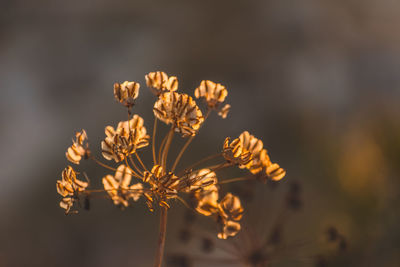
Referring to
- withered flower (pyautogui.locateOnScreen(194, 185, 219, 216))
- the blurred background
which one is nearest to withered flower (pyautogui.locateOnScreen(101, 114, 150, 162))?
withered flower (pyautogui.locateOnScreen(194, 185, 219, 216))

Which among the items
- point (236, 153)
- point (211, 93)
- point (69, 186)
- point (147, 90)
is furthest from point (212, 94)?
point (147, 90)

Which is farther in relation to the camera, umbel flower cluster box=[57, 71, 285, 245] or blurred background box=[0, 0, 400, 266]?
blurred background box=[0, 0, 400, 266]

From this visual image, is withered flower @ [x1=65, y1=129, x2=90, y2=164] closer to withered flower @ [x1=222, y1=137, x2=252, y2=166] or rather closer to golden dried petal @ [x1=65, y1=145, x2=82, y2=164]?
golden dried petal @ [x1=65, y1=145, x2=82, y2=164]

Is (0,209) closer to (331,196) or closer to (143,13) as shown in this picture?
(143,13)

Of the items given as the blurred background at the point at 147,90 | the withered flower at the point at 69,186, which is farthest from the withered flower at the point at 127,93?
the blurred background at the point at 147,90

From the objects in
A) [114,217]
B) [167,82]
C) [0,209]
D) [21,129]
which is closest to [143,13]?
[21,129]

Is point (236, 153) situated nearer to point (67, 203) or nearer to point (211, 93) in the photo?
point (211, 93)
